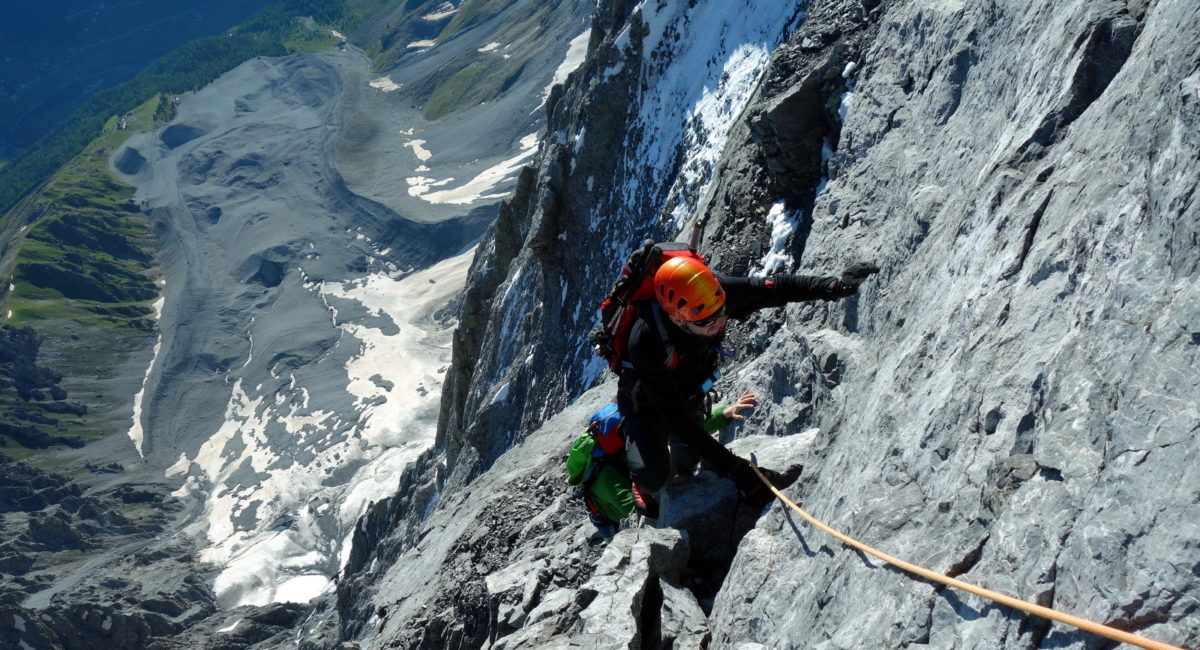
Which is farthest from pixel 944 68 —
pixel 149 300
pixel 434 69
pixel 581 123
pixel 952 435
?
pixel 434 69

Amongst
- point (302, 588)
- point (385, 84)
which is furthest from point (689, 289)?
point (385, 84)

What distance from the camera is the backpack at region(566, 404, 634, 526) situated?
32.4 ft

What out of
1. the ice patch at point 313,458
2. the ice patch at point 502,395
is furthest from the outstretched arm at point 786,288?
the ice patch at point 313,458

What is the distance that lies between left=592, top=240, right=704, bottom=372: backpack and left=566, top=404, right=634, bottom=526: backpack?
1841 millimetres

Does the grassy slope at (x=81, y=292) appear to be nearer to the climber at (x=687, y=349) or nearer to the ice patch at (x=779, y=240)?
the ice patch at (x=779, y=240)

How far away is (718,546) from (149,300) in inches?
5431

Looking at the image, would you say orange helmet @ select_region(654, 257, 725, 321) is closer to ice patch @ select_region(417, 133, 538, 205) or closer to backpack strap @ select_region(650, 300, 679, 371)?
backpack strap @ select_region(650, 300, 679, 371)

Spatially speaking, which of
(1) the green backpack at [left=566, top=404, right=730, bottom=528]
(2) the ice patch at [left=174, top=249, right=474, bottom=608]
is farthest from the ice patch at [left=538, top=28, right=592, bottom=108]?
(1) the green backpack at [left=566, top=404, right=730, bottom=528]

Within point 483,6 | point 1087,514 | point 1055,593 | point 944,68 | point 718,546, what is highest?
point 483,6

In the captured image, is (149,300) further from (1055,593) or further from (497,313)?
(1055,593)

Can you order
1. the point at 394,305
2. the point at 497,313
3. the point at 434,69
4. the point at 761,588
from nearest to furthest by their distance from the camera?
1. the point at 761,588
2. the point at 497,313
3. the point at 394,305
4. the point at 434,69

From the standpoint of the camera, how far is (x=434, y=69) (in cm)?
17100

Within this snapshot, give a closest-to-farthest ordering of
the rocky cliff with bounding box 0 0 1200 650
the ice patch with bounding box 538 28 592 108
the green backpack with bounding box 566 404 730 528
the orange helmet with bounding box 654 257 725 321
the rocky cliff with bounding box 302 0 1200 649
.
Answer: the rocky cliff with bounding box 302 0 1200 649 < the rocky cliff with bounding box 0 0 1200 650 < the orange helmet with bounding box 654 257 725 321 < the green backpack with bounding box 566 404 730 528 < the ice patch with bounding box 538 28 592 108

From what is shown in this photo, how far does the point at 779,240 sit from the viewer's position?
1312 centimetres
